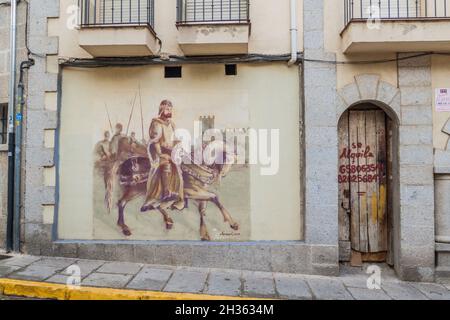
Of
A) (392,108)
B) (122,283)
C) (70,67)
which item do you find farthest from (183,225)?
(392,108)

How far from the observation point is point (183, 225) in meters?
6.12

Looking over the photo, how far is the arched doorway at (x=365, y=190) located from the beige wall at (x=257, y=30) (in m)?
2.03

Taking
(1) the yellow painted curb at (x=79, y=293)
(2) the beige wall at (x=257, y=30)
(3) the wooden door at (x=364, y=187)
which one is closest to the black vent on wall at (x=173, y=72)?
(2) the beige wall at (x=257, y=30)

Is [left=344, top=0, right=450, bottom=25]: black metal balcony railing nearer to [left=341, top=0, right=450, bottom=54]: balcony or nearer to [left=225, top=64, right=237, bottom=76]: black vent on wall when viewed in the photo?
[left=341, top=0, right=450, bottom=54]: balcony

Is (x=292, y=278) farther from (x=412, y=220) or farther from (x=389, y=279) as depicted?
(x=412, y=220)

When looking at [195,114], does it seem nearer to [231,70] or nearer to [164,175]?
[231,70]

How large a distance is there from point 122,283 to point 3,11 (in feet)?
19.7

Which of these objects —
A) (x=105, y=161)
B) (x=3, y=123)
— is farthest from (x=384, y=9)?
(x=3, y=123)

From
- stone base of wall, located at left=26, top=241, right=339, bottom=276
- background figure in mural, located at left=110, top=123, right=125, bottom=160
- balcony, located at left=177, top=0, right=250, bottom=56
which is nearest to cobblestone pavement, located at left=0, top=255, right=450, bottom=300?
stone base of wall, located at left=26, top=241, right=339, bottom=276

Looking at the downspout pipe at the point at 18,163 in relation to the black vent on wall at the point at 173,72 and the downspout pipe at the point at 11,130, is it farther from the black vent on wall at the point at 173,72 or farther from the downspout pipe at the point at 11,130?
the black vent on wall at the point at 173,72

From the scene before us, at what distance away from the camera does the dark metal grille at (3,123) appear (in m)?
6.74
